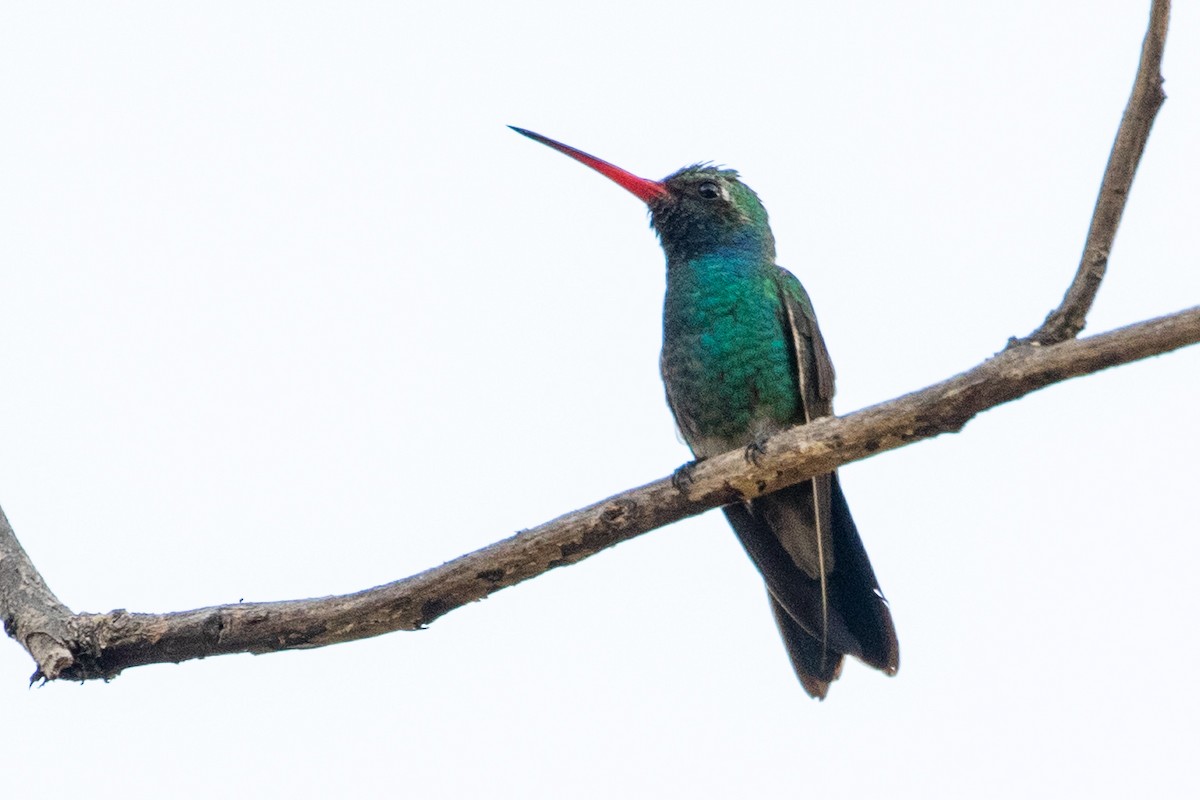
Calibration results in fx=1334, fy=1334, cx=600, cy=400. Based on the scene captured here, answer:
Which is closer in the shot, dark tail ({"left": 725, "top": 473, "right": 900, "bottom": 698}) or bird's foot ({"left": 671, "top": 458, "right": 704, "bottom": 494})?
bird's foot ({"left": 671, "top": 458, "right": 704, "bottom": 494})

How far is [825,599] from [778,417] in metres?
1.09

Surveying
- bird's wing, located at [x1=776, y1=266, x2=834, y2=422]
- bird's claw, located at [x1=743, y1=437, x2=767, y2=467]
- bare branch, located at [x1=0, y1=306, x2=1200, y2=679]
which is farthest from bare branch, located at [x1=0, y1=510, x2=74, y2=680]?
bird's wing, located at [x1=776, y1=266, x2=834, y2=422]

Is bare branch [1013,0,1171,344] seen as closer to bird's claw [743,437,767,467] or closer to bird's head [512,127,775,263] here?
bird's claw [743,437,767,467]

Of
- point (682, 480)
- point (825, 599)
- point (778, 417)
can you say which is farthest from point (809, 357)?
point (682, 480)

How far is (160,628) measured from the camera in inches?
209

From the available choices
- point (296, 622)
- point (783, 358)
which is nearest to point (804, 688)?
point (783, 358)

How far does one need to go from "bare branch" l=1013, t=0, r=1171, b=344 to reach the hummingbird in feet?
7.68

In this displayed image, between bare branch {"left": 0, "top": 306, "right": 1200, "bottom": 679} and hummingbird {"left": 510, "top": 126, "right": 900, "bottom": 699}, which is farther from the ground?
hummingbird {"left": 510, "top": 126, "right": 900, "bottom": 699}

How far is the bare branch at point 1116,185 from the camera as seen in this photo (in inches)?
193

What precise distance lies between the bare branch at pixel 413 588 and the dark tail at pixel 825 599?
2.14m

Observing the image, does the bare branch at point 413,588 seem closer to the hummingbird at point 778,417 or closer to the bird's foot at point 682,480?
the bird's foot at point 682,480

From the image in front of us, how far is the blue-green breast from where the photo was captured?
7.80 meters

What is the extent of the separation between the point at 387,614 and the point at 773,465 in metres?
1.76

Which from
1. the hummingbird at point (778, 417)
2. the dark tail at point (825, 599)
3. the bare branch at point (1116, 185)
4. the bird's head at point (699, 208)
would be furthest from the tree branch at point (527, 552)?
the bird's head at point (699, 208)
